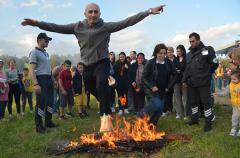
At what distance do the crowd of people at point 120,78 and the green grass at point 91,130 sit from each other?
41 cm

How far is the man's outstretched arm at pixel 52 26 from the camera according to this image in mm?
7774

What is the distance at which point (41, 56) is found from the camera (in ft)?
31.9

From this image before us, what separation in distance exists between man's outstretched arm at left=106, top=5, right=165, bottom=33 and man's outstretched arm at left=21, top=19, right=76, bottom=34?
2.88ft

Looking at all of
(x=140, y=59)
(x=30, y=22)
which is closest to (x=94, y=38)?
(x=30, y=22)

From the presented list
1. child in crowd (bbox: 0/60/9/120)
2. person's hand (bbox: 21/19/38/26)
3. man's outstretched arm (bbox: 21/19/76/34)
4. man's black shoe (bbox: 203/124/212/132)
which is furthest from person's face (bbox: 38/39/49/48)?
man's black shoe (bbox: 203/124/212/132)

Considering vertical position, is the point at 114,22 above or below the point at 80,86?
above

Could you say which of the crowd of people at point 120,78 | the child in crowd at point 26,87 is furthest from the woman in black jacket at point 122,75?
the child in crowd at point 26,87

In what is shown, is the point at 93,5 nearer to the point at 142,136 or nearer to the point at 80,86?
the point at 142,136

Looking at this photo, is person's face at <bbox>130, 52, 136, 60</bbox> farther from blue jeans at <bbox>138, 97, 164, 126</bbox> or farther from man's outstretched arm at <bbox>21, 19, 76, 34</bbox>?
man's outstretched arm at <bbox>21, 19, 76, 34</bbox>

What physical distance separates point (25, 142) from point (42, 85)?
1495 millimetres

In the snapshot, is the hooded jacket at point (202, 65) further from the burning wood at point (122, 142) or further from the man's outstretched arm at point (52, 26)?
the man's outstretched arm at point (52, 26)

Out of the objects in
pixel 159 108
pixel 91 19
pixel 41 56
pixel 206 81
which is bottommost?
pixel 159 108

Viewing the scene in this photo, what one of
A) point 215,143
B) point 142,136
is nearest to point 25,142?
point 142,136

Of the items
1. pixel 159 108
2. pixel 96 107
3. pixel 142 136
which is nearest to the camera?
pixel 142 136
